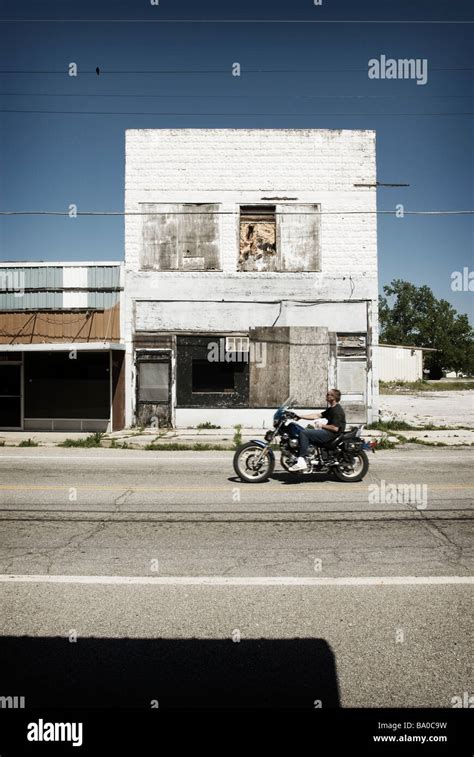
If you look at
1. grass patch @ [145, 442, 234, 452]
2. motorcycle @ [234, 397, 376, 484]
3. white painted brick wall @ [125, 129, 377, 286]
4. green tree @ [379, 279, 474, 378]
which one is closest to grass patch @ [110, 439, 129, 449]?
grass patch @ [145, 442, 234, 452]

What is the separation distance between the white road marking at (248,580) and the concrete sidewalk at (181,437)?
9699 mm

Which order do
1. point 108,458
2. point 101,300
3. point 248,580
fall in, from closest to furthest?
1. point 248,580
2. point 108,458
3. point 101,300

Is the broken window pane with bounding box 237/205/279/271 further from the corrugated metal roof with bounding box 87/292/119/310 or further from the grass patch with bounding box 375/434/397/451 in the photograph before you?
the grass patch with bounding box 375/434/397/451

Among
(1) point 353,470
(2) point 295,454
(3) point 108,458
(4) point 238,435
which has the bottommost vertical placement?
(3) point 108,458

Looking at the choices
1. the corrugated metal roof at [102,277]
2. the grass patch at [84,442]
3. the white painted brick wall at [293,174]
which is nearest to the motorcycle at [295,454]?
the grass patch at [84,442]

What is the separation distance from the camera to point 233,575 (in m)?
5.48

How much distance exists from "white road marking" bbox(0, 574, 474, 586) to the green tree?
84.6 metres

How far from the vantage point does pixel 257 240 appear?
767 inches

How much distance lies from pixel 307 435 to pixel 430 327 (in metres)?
93.4

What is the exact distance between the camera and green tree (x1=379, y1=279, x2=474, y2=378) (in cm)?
9119

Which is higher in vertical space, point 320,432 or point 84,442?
point 320,432

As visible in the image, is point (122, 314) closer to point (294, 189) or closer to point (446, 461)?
point (294, 189)

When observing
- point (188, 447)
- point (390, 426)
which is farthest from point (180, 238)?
point (390, 426)

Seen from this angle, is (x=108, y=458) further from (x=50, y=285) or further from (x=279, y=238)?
(x=279, y=238)
